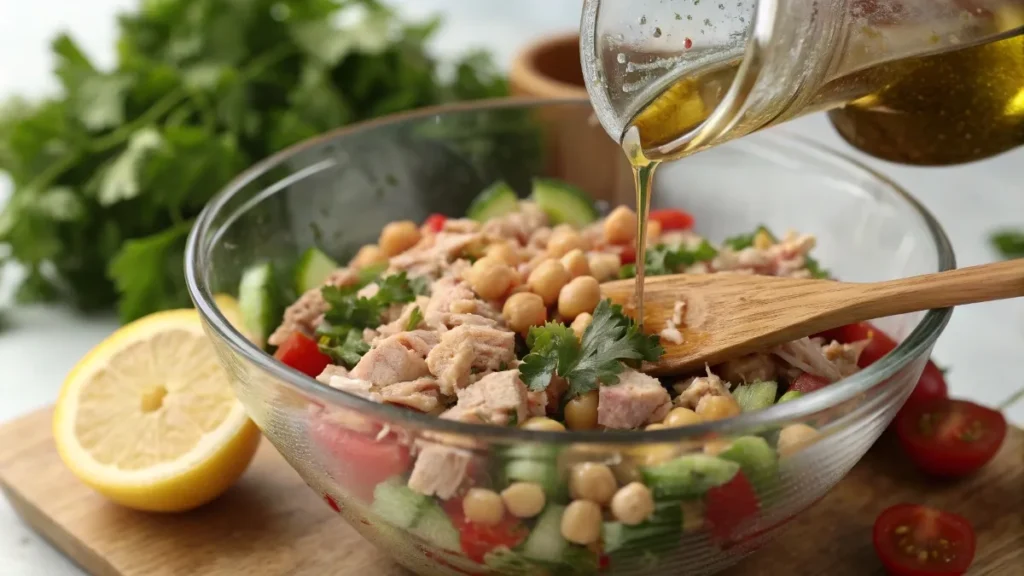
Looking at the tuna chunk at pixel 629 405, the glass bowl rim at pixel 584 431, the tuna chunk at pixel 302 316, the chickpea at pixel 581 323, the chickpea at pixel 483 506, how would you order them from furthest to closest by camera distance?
the tuna chunk at pixel 302 316, the chickpea at pixel 581 323, the tuna chunk at pixel 629 405, the chickpea at pixel 483 506, the glass bowl rim at pixel 584 431

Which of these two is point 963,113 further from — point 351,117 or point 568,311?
point 351,117

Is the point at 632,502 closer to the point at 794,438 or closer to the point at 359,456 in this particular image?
the point at 794,438

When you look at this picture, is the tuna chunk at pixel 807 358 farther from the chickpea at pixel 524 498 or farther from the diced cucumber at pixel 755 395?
the chickpea at pixel 524 498

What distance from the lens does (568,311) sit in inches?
103

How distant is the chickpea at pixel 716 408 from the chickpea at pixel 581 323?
0.35 meters

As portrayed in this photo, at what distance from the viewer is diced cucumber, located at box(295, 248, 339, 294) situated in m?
3.04

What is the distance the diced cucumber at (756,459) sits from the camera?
193cm

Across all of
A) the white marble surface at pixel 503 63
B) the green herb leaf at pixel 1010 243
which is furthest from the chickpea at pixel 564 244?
the green herb leaf at pixel 1010 243

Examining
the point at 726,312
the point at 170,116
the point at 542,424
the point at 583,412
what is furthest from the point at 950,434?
the point at 170,116

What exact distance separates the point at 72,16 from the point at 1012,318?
5.22 m

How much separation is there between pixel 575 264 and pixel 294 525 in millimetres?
939

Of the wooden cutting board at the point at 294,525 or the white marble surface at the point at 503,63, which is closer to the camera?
the wooden cutting board at the point at 294,525

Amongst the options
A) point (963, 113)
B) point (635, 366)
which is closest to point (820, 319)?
point (635, 366)

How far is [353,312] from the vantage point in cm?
270
